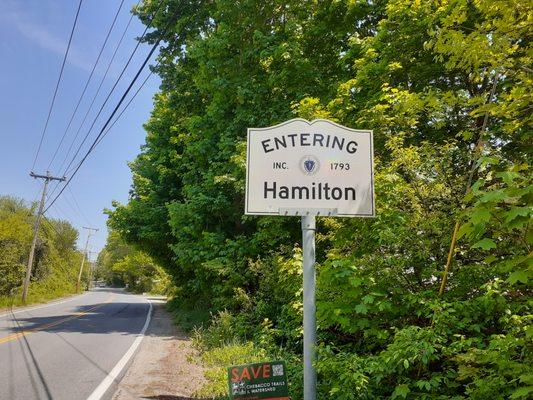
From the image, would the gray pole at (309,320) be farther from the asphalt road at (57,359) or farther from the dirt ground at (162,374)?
the asphalt road at (57,359)

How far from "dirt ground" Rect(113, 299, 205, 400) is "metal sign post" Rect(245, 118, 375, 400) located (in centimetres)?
471

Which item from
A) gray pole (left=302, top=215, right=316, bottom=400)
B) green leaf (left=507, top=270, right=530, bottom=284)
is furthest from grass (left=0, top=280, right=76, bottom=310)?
green leaf (left=507, top=270, right=530, bottom=284)

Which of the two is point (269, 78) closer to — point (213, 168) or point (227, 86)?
point (227, 86)

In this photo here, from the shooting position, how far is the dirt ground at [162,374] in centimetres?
732

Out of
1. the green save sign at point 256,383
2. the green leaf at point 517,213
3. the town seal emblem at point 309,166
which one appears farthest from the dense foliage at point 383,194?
the town seal emblem at point 309,166

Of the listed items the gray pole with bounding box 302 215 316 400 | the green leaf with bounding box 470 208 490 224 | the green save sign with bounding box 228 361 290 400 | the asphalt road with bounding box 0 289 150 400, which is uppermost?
the green leaf with bounding box 470 208 490 224

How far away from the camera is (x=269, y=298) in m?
10.7

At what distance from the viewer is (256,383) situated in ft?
13.1

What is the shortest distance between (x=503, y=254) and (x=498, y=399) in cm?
167

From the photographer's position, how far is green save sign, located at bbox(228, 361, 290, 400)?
13.0 feet

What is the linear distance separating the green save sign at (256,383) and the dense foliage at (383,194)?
0.61 m

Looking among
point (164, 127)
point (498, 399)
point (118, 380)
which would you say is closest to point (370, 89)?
point (498, 399)

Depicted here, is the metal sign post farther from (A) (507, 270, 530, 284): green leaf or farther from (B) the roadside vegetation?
(B) the roadside vegetation

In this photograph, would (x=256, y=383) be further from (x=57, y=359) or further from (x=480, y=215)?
(x=57, y=359)
